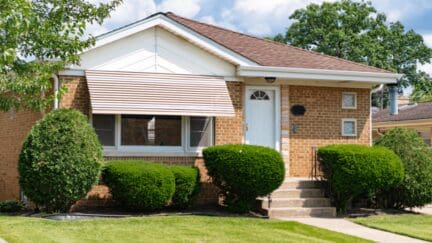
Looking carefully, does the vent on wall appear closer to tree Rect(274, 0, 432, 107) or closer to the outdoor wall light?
the outdoor wall light

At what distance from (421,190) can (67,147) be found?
804cm

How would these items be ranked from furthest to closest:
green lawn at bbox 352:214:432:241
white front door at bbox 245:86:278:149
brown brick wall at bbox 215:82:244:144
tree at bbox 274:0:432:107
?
tree at bbox 274:0:432:107, white front door at bbox 245:86:278:149, brown brick wall at bbox 215:82:244:144, green lawn at bbox 352:214:432:241

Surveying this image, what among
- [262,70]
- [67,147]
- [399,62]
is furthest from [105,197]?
[399,62]

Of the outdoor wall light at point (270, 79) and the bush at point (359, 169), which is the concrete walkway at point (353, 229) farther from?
the outdoor wall light at point (270, 79)

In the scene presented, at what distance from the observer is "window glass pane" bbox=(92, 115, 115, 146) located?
1460 centimetres

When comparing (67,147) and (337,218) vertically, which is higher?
(67,147)

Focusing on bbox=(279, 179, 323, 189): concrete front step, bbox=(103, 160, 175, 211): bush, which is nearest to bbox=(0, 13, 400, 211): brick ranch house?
bbox=(279, 179, 323, 189): concrete front step

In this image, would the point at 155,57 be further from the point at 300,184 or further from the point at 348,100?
the point at 348,100

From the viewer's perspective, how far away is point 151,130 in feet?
49.4

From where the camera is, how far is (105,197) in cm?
1445

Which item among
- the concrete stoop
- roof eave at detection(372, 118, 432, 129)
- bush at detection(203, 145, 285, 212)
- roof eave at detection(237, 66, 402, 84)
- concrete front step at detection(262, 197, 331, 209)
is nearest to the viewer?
bush at detection(203, 145, 285, 212)

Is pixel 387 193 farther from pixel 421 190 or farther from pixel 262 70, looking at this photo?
pixel 262 70

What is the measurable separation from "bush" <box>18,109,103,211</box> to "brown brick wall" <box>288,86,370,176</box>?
549cm

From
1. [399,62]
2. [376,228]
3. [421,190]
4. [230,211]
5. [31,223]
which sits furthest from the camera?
[399,62]
